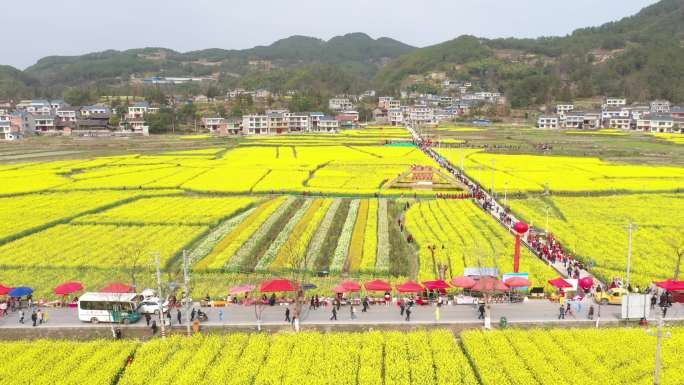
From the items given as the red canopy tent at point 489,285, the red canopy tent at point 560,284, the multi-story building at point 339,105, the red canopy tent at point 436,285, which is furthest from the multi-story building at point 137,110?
the red canopy tent at point 560,284

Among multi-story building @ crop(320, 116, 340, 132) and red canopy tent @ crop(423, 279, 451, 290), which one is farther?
multi-story building @ crop(320, 116, 340, 132)

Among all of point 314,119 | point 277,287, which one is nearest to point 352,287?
point 277,287

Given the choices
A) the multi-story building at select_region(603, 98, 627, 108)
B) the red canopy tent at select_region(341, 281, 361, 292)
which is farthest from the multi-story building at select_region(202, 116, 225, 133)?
the multi-story building at select_region(603, 98, 627, 108)

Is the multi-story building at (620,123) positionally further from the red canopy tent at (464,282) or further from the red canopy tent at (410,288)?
the red canopy tent at (410,288)

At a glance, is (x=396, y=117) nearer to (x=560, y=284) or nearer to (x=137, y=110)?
(x=137, y=110)

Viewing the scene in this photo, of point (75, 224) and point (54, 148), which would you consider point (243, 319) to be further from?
point (54, 148)

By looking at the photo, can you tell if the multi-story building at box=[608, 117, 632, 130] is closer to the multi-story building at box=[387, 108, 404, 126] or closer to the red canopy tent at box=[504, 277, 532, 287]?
the multi-story building at box=[387, 108, 404, 126]

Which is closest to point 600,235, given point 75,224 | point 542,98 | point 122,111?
point 75,224
